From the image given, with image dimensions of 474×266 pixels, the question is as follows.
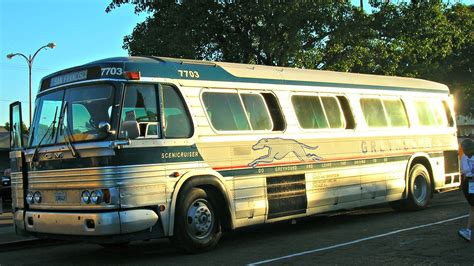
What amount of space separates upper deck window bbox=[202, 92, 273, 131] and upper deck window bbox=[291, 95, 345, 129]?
0.82m

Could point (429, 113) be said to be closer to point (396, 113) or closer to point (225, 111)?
point (396, 113)

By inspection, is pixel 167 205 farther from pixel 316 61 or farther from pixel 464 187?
pixel 316 61

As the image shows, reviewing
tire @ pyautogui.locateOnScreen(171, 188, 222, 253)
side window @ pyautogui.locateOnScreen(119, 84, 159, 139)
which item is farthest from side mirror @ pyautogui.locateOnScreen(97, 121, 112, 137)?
tire @ pyautogui.locateOnScreen(171, 188, 222, 253)

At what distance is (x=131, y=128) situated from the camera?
24.5 ft

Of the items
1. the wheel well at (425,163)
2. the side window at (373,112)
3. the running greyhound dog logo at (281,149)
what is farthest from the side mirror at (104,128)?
the wheel well at (425,163)

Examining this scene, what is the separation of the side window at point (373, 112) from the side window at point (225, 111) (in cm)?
359

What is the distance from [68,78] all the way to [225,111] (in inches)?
101

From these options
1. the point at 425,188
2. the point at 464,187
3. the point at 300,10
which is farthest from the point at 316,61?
the point at 464,187

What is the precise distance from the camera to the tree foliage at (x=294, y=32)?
52.0 feet

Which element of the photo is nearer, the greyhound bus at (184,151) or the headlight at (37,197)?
the greyhound bus at (184,151)

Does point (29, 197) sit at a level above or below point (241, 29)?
below

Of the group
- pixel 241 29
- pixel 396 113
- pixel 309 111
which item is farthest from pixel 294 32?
pixel 309 111

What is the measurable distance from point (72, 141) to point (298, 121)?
4.31 m

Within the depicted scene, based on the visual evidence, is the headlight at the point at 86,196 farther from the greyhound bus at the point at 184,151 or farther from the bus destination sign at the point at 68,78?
the bus destination sign at the point at 68,78
